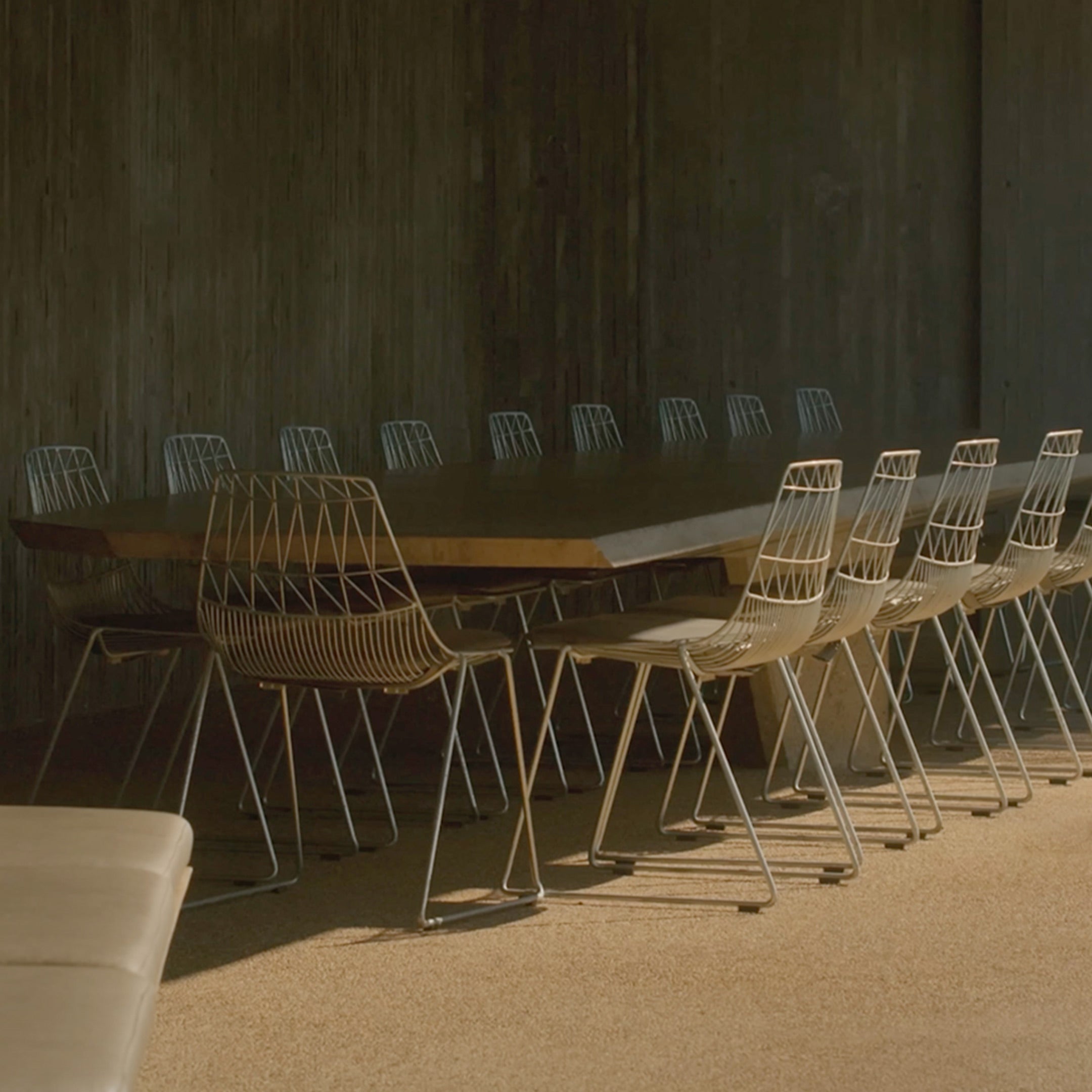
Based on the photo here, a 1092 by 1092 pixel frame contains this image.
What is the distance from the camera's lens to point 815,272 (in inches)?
350

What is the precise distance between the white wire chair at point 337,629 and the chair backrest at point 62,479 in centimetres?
79

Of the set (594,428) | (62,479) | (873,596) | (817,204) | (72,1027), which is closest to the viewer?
(72,1027)

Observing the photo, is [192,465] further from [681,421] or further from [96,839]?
[96,839]

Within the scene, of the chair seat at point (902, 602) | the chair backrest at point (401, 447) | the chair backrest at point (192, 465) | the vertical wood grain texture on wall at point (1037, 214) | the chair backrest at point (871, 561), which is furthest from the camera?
the vertical wood grain texture on wall at point (1037, 214)

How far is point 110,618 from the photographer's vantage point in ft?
14.9

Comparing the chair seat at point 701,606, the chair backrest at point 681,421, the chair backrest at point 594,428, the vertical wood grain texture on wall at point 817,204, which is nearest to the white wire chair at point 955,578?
the chair seat at point 701,606

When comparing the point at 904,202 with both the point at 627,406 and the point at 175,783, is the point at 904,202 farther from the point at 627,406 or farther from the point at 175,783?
the point at 175,783

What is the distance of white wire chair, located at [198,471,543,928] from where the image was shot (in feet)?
12.2

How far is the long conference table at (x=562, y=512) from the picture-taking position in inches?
144

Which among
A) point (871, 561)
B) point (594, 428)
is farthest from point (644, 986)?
point (594, 428)

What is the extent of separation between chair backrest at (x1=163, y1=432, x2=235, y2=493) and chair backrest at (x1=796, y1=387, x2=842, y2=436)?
2811 millimetres

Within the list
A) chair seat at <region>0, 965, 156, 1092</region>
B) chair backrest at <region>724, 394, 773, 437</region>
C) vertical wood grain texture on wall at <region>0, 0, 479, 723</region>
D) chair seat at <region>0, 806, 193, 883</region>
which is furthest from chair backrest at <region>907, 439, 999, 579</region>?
chair backrest at <region>724, 394, 773, 437</region>

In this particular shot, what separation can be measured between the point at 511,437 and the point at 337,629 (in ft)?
11.5

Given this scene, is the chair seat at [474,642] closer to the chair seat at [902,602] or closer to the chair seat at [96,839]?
the chair seat at [902,602]
